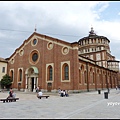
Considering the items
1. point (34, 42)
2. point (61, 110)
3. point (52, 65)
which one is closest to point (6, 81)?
point (34, 42)

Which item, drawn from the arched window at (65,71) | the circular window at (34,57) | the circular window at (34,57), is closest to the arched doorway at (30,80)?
the circular window at (34,57)

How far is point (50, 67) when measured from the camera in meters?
30.5

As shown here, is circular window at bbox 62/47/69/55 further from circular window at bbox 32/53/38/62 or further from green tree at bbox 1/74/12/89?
green tree at bbox 1/74/12/89

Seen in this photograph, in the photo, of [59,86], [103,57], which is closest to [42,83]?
[59,86]

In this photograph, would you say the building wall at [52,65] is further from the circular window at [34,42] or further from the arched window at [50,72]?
the arched window at [50,72]

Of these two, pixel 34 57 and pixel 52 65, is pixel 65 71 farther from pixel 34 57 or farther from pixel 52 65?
pixel 34 57

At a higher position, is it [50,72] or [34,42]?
[34,42]

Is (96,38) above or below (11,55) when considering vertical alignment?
above

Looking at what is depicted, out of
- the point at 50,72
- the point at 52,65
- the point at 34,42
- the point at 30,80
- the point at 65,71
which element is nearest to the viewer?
the point at 65,71

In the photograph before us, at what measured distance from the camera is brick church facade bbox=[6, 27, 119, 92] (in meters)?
27.0

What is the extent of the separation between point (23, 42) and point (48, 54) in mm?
9604

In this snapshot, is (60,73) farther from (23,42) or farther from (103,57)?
(103,57)

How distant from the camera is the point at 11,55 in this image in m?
38.7

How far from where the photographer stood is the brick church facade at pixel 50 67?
27000mm
